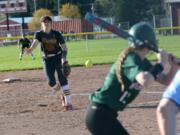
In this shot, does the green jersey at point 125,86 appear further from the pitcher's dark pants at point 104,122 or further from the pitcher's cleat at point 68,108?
the pitcher's cleat at point 68,108

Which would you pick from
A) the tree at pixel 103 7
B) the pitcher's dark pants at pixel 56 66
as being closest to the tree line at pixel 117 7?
Result: the tree at pixel 103 7

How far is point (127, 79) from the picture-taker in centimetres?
577

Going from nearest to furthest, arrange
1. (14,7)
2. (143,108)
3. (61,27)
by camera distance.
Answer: (143,108), (14,7), (61,27)

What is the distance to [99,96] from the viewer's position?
6.05 meters

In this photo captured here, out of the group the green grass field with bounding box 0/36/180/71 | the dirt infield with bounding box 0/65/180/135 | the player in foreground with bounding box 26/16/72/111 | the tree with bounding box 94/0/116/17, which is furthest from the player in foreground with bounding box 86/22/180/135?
the tree with bounding box 94/0/116/17

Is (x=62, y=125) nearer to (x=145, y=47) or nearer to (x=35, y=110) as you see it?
(x=35, y=110)

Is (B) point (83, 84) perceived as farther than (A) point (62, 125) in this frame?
Yes

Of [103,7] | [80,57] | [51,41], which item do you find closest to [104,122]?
[51,41]

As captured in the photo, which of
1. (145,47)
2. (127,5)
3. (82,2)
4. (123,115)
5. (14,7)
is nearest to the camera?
(145,47)

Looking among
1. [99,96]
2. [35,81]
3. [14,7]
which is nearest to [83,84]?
[35,81]

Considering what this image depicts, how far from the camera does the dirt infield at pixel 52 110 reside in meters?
10.5

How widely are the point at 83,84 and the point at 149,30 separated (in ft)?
39.2

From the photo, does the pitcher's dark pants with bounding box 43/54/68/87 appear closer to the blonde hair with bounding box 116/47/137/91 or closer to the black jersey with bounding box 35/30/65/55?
the black jersey with bounding box 35/30/65/55

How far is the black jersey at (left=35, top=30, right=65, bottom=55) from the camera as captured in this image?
13086 mm
